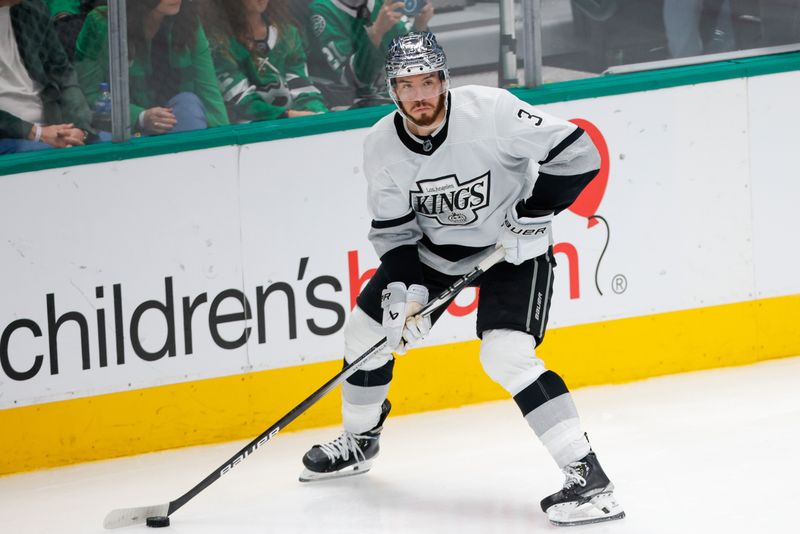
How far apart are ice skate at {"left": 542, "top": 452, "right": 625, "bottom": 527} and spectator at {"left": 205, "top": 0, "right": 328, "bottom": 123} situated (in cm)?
154

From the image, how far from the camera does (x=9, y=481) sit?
379 centimetres

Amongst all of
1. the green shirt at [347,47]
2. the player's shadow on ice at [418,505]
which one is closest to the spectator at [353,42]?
the green shirt at [347,47]

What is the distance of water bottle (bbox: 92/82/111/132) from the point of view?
12.9 feet

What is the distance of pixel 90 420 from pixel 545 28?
1.91 meters

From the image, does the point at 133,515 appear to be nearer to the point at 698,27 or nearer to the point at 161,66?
the point at 161,66

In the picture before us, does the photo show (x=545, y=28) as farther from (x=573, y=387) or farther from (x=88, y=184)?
(x=88, y=184)

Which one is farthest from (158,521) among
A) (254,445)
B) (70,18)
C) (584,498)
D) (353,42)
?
(353,42)

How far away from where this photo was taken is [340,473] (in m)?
3.64

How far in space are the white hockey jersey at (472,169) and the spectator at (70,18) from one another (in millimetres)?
1169

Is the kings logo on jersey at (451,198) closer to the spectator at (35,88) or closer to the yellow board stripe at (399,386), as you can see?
the yellow board stripe at (399,386)

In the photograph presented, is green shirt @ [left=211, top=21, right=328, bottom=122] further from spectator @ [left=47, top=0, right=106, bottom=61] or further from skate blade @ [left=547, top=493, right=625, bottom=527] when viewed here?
skate blade @ [left=547, top=493, right=625, bottom=527]

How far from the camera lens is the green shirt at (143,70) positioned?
12.8ft

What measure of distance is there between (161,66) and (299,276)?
770 mm

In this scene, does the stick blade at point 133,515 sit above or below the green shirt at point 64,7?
below
